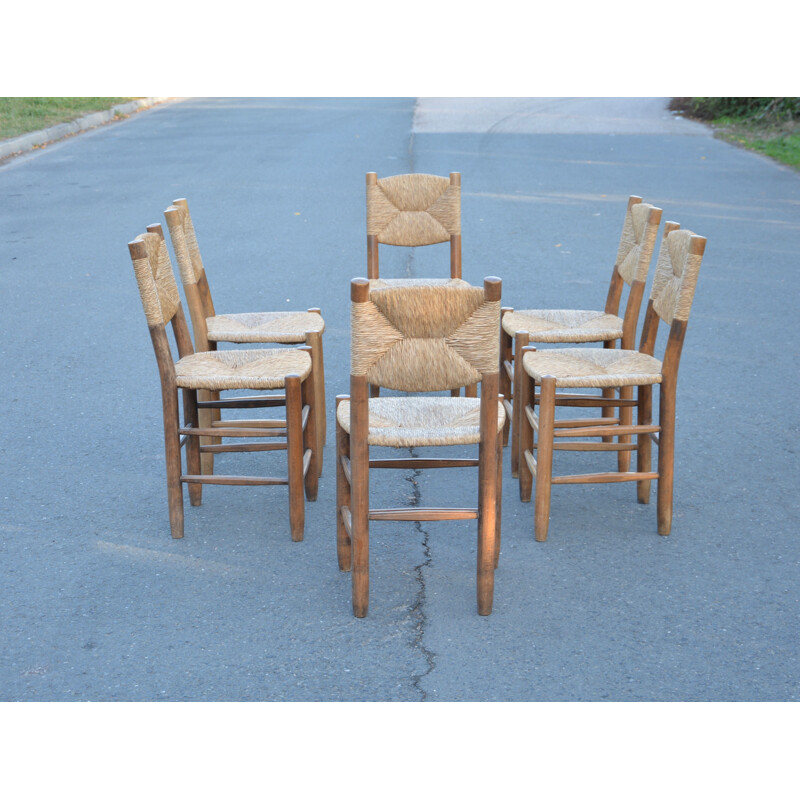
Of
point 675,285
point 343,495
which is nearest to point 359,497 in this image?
point 343,495

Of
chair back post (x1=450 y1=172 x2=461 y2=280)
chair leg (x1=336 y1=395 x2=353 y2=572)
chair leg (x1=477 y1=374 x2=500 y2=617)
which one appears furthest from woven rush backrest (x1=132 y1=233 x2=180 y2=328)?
chair back post (x1=450 y1=172 x2=461 y2=280)

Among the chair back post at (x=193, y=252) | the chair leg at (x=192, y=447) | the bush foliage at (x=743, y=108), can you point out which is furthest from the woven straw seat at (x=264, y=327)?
the bush foliage at (x=743, y=108)

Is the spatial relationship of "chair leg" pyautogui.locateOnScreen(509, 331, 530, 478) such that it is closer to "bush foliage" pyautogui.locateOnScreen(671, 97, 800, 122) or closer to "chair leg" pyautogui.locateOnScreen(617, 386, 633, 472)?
"chair leg" pyautogui.locateOnScreen(617, 386, 633, 472)

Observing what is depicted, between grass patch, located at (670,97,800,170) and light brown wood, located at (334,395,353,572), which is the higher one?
grass patch, located at (670,97,800,170)

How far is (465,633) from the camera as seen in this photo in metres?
3.66

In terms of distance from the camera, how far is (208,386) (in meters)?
4.24

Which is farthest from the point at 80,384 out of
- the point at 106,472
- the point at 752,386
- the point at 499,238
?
the point at 499,238

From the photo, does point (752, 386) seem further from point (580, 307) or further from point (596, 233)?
point (596, 233)

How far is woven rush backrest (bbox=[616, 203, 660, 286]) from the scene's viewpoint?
4.84m

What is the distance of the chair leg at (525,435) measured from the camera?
4.68 m

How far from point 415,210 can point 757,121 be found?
514 inches

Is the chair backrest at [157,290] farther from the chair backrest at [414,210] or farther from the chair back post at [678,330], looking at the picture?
the chair back post at [678,330]

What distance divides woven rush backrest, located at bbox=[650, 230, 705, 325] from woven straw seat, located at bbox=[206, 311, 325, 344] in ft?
5.24

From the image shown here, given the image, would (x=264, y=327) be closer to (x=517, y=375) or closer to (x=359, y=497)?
(x=517, y=375)
